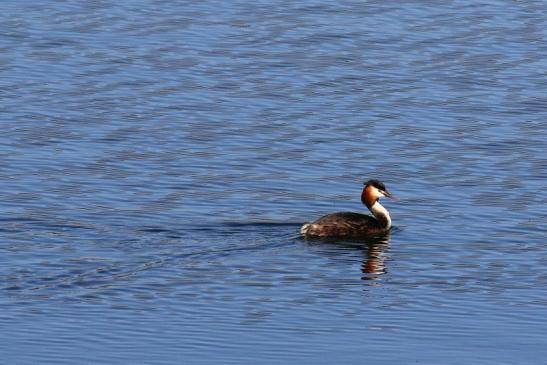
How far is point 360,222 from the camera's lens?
2408 centimetres

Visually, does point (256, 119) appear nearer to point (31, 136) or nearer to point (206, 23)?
point (31, 136)

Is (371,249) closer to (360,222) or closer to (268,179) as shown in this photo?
(360,222)

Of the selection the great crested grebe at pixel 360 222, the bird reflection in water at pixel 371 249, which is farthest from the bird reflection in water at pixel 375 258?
the great crested grebe at pixel 360 222

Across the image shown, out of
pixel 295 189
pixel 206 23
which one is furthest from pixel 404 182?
pixel 206 23

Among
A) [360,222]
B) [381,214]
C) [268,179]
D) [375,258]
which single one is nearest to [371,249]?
[375,258]

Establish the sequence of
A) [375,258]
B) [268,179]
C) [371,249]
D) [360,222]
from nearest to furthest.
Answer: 1. [375,258]
2. [371,249]
3. [360,222]
4. [268,179]

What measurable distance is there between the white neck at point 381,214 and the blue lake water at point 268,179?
22 cm

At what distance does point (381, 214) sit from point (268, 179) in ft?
8.54

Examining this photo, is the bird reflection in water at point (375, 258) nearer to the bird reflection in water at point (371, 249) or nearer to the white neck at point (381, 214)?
the bird reflection in water at point (371, 249)

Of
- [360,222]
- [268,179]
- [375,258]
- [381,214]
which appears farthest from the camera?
[268,179]

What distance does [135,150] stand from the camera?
28078 millimetres

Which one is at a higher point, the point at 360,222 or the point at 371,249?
the point at 360,222

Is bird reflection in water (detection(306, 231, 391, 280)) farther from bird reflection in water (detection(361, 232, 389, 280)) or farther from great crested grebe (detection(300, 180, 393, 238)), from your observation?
great crested grebe (detection(300, 180, 393, 238))

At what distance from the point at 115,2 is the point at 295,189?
15965 millimetres
